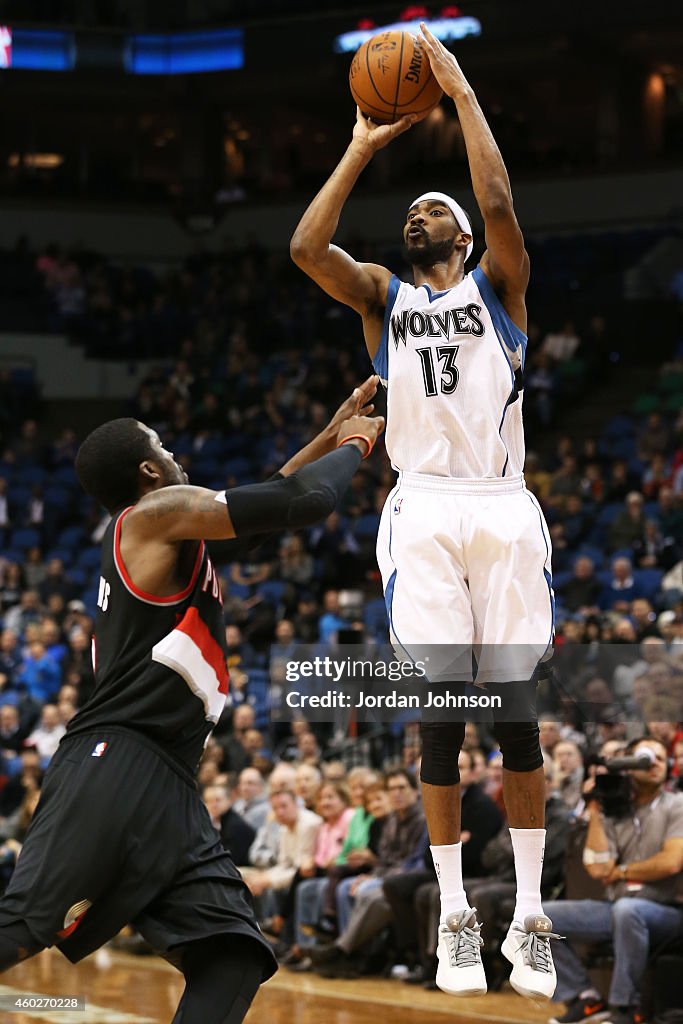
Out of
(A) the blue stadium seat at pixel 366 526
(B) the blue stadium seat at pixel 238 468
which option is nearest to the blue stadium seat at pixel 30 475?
(B) the blue stadium seat at pixel 238 468

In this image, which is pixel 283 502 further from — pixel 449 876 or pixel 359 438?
pixel 449 876

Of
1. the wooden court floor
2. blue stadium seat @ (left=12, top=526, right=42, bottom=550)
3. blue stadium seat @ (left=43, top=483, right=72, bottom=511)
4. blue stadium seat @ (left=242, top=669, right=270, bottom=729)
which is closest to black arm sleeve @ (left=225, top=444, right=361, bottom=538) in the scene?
the wooden court floor

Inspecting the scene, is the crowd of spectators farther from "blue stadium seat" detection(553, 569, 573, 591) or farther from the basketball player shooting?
the basketball player shooting

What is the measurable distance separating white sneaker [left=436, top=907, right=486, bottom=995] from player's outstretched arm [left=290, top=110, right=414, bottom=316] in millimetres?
2291

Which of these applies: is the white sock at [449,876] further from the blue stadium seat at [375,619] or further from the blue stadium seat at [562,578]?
the blue stadium seat at [562,578]

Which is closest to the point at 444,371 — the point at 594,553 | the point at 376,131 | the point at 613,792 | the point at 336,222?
the point at 336,222

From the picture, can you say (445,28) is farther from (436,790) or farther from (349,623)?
(436,790)

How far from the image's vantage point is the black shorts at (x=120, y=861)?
4457 millimetres

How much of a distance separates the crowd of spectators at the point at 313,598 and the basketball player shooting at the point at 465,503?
0.77 meters

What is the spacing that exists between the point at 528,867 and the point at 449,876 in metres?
0.28

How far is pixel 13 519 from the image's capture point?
18906mm

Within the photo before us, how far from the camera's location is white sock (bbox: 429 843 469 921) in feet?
17.5

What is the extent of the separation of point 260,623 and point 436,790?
8.94 meters

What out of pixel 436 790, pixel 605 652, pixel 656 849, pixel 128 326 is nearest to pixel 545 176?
pixel 128 326
